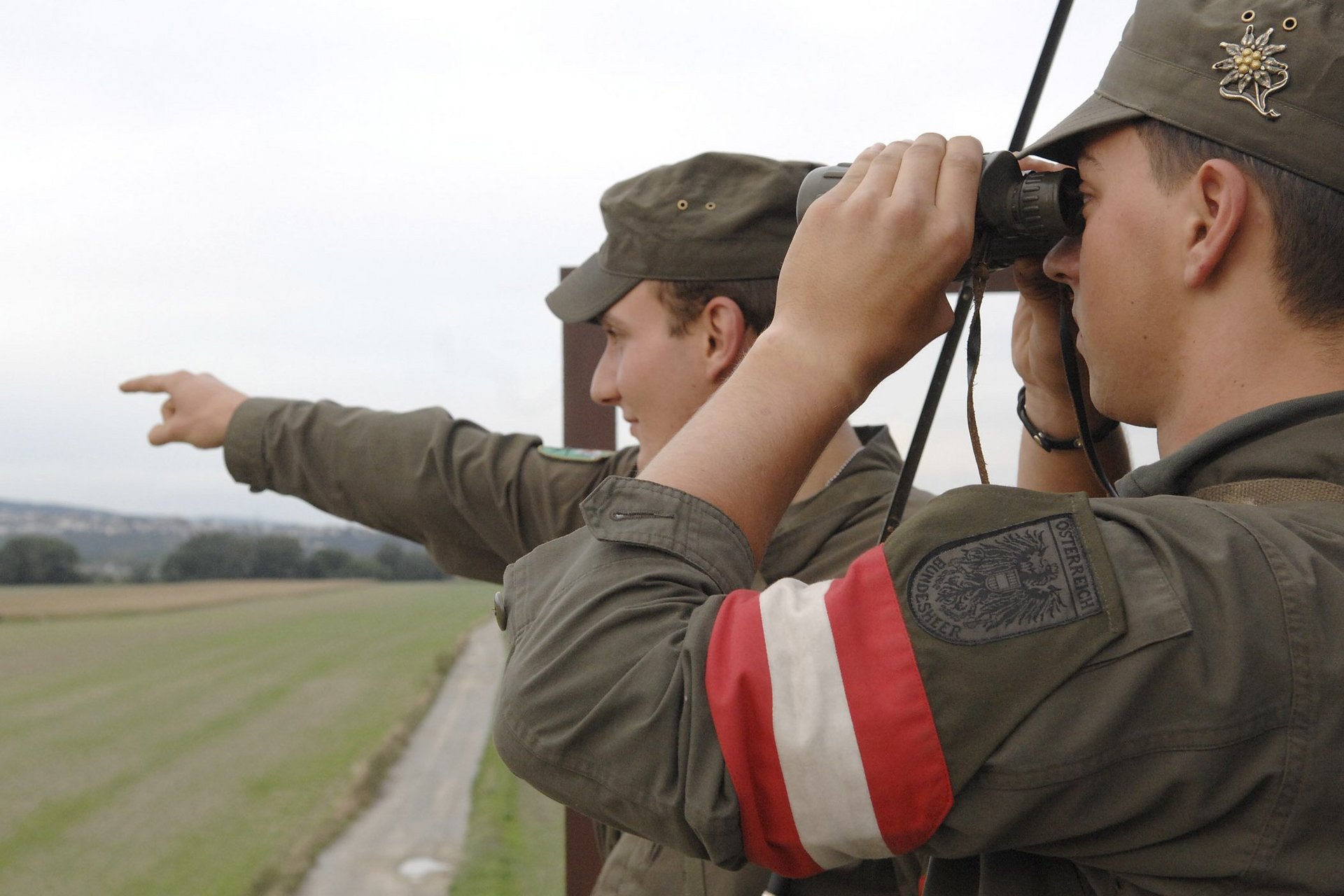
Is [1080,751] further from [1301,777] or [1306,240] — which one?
[1306,240]

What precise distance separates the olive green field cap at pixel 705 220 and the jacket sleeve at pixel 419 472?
0.51 meters

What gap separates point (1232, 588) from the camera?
77 centimetres

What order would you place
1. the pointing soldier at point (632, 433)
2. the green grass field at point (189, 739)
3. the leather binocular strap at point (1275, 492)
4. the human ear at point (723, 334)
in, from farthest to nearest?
1. the green grass field at point (189, 739)
2. the human ear at point (723, 334)
3. the pointing soldier at point (632, 433)
4. the leather binocular strap at point (1275, 492)

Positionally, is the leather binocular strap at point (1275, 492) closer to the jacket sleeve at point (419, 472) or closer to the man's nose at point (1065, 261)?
the man's nose at point (1065, 261)

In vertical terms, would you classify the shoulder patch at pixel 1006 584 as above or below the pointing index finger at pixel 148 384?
below

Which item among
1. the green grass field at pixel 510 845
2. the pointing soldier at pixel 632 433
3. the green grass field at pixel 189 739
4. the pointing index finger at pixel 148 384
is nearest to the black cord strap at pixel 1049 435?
the pointing soldier at pixel 632 433

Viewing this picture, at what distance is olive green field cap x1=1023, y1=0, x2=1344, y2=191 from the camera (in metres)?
0.95

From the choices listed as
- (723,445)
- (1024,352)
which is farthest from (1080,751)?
(1024,352)

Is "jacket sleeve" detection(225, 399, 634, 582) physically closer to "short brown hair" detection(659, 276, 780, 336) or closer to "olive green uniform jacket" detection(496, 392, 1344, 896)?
"short brown hair" detection(659, 276, 780, 336)

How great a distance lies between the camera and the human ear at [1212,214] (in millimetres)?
963

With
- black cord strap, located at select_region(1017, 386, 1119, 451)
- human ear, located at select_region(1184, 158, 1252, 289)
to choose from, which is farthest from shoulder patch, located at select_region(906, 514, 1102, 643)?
black cord strap, located at select_region(1017, 386, 1119, 451)

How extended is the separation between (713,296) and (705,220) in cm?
14

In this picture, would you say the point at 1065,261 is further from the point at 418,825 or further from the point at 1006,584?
the point at 418,825

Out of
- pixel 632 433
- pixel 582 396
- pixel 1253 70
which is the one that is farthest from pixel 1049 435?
pixel 582 396
